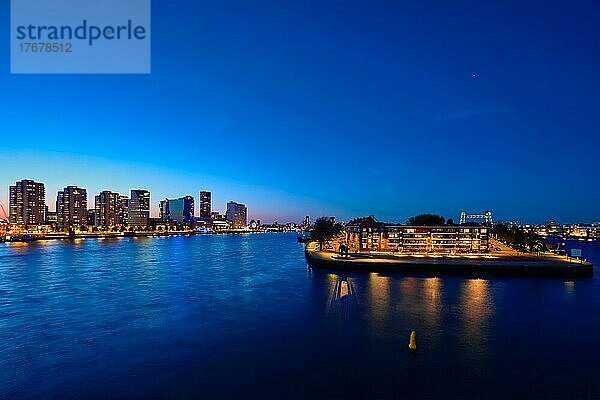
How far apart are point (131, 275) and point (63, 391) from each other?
94.1ft

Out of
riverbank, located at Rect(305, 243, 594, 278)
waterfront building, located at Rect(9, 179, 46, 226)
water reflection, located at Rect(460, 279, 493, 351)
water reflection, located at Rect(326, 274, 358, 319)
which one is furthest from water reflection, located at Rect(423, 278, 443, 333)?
waterfront building, located at Rect(9, 179, 46, 226)

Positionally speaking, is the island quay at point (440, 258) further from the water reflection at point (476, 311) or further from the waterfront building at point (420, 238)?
the water reflection at point (476, 311)

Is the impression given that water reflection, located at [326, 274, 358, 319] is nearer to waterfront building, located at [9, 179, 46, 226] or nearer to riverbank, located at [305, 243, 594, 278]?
riverbank, located at [305, 243, 594, 278]

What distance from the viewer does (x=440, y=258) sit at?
4891 cm

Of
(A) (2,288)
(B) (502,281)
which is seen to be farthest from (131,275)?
(B) (502,281)

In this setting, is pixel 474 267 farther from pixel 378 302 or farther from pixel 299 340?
pixel 299 340

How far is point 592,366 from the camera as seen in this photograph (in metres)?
15.6

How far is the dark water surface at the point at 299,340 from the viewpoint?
45.4 ft

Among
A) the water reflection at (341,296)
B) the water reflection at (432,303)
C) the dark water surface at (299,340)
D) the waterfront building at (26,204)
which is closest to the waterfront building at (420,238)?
the water reflection at (341,296)

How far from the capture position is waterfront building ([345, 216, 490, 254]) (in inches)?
2584

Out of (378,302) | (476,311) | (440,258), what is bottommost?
(476,311)

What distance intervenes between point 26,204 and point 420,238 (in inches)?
7602

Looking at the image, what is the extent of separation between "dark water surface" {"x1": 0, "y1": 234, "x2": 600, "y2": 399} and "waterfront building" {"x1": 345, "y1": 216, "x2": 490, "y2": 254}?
31683 mm

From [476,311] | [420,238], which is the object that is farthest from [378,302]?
[420,238]
